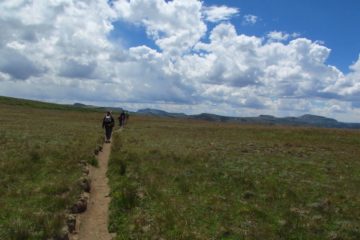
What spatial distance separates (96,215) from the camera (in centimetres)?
1362

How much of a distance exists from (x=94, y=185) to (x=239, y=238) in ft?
30.0

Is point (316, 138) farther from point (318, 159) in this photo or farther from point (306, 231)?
point (306, 231)

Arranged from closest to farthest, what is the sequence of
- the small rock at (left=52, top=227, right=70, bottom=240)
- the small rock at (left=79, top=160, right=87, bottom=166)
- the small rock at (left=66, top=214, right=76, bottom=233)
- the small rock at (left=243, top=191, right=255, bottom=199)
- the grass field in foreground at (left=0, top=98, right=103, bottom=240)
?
the small rock at (left=52, top=227, right=70, bottom=240)
the grass field in foreground at (left=0, top=98, right=103, bottom=240)
the small rock at (left=66, top=214, right=76, bottom=233)
the small rock at (left=243, top=191, right=255, bottom=199)
the small rock at (left=79, top=160, right=87, bottom=166)

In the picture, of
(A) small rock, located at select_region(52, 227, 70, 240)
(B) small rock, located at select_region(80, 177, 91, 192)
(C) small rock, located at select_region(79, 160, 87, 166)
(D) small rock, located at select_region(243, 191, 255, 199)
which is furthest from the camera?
(C) small rock, located at select_region(79, 160, 87, 166)

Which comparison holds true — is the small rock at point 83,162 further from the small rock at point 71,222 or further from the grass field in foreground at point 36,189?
the small rock at point 71,222

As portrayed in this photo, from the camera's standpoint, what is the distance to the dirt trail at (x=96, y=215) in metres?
11.8

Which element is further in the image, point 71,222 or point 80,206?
point 80,206

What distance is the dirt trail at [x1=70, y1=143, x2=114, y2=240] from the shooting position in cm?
1175

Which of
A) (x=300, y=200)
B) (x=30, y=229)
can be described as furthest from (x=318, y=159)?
(x=30, y=229)

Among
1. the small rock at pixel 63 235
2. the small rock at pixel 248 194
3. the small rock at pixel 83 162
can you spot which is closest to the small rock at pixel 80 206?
the small rock at pixel 63 235

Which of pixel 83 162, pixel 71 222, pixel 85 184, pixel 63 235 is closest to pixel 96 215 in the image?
pixel 71 222

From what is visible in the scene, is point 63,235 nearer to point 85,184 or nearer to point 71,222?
point 71,222

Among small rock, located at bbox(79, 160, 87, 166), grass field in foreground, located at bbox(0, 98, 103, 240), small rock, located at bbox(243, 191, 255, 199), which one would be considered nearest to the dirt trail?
grass field in foreground, located at bbox(0, 98, 103, 240)

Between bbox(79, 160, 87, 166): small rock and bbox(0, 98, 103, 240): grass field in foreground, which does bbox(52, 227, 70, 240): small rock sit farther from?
bbox(79, 160, 87, 166): small rock
